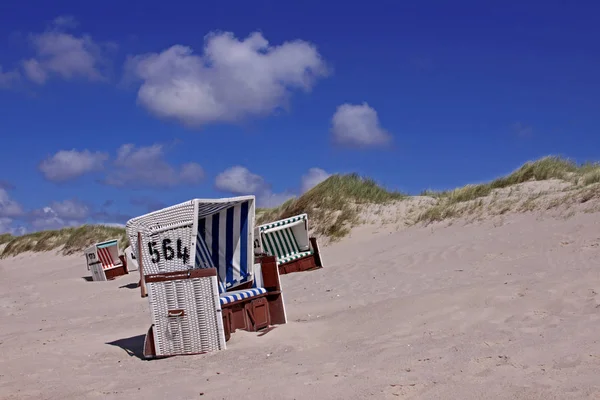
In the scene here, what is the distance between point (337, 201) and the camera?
2086 centimetres

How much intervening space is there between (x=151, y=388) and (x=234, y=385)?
0.83 m

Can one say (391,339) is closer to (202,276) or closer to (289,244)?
(202,276)

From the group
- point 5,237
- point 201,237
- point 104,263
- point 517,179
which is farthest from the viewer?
point 5,237

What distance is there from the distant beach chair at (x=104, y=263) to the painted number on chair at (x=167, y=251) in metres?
11.1

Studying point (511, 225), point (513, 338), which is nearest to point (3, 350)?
point (513, 338)

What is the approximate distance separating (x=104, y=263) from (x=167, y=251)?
11542 mm

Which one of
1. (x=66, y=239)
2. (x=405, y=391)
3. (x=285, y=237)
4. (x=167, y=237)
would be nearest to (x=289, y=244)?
(x=285, y=237)

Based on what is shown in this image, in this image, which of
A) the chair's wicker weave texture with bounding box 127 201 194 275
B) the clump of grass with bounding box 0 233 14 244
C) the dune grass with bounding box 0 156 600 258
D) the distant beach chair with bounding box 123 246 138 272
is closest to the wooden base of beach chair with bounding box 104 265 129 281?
the distant beach chair with bounding box 123 246 138 272

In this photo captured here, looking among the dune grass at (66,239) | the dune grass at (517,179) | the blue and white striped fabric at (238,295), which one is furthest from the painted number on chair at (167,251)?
the dune grass at (66,239)

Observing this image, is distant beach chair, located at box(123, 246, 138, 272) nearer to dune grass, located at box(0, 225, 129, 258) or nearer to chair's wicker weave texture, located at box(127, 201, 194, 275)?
dune grass, located at box(0, 225, 129, 258)

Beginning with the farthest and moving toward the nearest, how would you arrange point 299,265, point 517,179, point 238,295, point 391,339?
point 517,179 → point 299,265 → point 238,295 → point 391,339

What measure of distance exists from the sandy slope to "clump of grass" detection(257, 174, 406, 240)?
581 centimetres

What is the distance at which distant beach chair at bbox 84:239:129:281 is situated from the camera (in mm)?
19547

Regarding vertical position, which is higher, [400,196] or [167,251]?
[400,196]
